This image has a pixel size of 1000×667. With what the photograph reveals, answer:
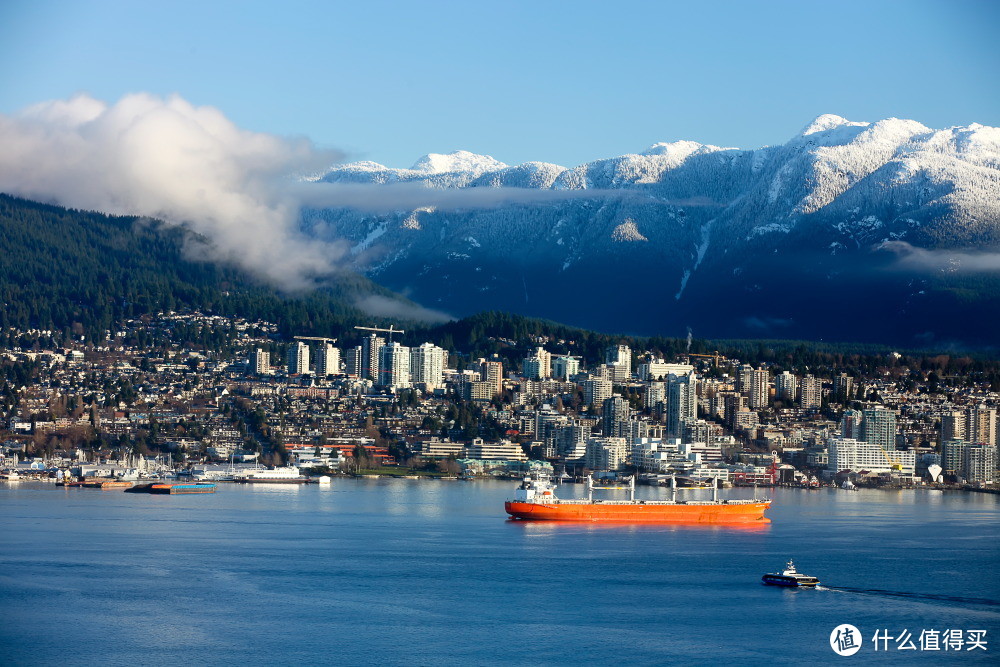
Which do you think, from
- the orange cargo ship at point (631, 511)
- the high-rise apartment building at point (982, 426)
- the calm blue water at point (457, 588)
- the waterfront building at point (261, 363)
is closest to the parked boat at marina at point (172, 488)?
the calm blue water at point (457, 588)

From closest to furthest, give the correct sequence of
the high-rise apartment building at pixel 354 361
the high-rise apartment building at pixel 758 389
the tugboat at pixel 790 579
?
the tugboat at pixel 790 579 → the high-rise apartment building at pixel 758 389 → the high-rise apartment building at pixel 354 361

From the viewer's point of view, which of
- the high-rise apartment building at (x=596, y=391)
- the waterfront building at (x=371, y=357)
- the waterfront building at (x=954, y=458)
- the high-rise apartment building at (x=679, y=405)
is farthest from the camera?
the waterfront building at (x=371, y=357)

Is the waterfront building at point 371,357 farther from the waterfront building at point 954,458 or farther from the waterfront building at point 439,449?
the waterfront building at point 954,458

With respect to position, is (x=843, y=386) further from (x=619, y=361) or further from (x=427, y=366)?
(x=427, y=366)

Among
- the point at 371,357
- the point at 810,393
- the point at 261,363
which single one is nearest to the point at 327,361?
the point at 371,357

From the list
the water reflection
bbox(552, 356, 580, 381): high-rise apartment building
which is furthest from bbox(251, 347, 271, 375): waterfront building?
the water reflection

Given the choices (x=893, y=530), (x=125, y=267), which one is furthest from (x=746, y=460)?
(x=125, y=267)
